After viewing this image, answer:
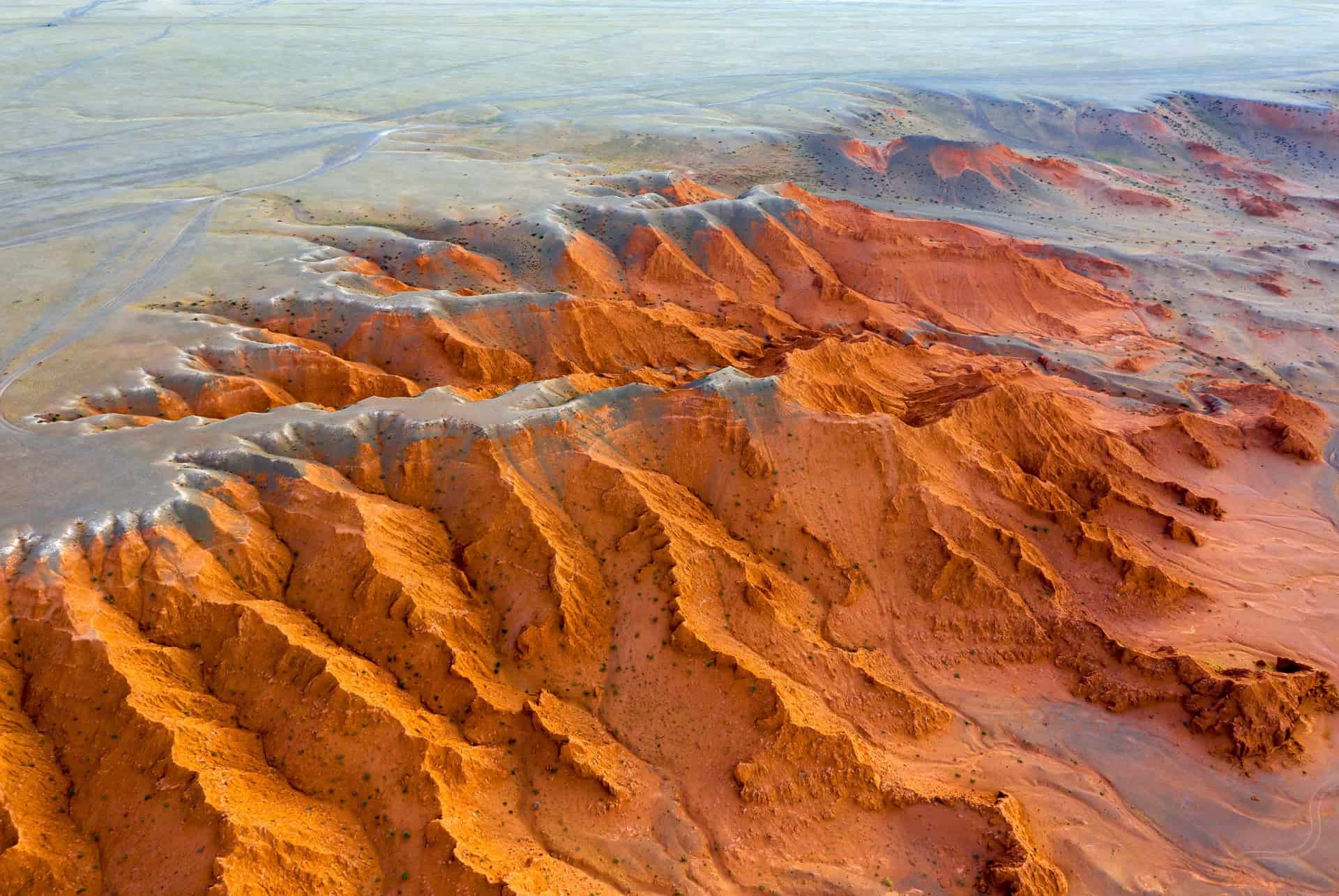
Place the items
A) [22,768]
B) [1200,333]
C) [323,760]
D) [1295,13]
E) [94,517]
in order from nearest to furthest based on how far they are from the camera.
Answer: [22,768]
[323,760]
[94,517]
[1200,333]
[1295,13]

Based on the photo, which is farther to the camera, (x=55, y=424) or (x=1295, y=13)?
(x=1295, y=13)

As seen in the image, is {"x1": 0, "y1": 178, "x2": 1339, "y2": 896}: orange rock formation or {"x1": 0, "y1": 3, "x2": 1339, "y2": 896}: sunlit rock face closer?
{"x1": 0, "y1": 178, "x2": 1339, "y2": 896}: orange rock formation

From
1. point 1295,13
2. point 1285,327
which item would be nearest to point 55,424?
point 1285,327

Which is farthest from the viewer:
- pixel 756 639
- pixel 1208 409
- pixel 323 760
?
pixel 1208 409

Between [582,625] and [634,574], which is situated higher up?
[634,574]

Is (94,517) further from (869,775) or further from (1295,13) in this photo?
(1295,13)

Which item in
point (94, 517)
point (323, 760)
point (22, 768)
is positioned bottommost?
point (323, 760)

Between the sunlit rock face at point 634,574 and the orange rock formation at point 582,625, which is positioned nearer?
the orange rock formation at point 582,625

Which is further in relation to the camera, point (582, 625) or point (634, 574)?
point (634, 574)
